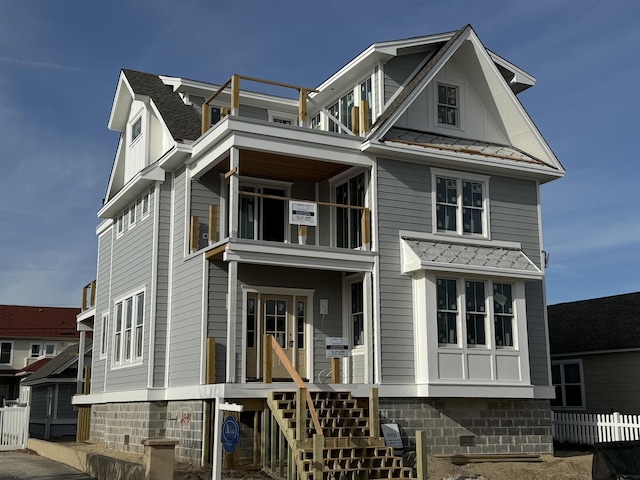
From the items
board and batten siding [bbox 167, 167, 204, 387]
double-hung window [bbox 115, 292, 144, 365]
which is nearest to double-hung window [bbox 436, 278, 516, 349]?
board and batten siding [bbox 167, 167, 204, 387]

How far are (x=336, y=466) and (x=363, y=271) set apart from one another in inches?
213

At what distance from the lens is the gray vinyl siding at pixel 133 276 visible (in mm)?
20906

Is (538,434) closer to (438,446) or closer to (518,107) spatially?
(438,446)

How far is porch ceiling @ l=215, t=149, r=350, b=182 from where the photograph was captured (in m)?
19.0

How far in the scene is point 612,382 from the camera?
25641 mm

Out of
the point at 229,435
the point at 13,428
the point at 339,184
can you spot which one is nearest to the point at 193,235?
the point at 339,184

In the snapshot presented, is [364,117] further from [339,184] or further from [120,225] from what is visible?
[120,225]

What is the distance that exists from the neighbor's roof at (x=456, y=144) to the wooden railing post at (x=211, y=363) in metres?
6.52

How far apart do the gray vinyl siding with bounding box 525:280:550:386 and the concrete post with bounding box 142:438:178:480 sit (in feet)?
35.2

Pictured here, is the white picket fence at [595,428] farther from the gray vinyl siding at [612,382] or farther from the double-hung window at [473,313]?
the double-hung window at [473,313]

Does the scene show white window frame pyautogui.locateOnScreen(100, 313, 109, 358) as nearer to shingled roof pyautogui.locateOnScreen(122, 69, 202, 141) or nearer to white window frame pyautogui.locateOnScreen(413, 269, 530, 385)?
shingled roof pyautogui.locateOnScreen(122, 69, 202, 141)

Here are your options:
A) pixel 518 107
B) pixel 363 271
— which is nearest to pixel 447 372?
pixel 363 271

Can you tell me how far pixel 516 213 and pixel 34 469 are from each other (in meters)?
13.7

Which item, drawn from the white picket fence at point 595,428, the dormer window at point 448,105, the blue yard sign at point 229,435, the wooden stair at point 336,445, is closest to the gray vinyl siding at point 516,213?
the dormer window at point 448,105
